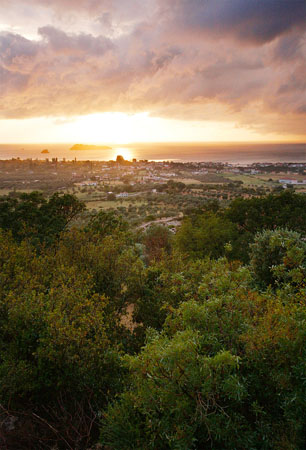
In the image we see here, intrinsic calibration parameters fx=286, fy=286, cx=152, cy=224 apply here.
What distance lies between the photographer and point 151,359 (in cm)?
603

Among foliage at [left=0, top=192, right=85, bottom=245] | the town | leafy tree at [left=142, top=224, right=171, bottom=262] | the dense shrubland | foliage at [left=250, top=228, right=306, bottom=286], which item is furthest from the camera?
the town

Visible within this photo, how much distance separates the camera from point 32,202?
21125 millimetres

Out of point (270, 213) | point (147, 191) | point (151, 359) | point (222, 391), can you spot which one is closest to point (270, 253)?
point (222, 391)

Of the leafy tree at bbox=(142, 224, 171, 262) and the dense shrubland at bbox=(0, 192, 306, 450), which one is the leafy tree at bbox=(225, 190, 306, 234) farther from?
the dense shrubland at bbox=(0, 192, 306, 450)

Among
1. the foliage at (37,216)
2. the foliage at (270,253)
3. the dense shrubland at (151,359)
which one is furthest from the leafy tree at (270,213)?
the foliage at (37,216)

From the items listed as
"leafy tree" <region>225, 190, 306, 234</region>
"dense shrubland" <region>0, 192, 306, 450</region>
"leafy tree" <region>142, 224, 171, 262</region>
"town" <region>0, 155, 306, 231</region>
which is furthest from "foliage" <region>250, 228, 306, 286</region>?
"town" <region>0, 155, 306, 231</region>

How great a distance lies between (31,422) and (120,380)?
254cm

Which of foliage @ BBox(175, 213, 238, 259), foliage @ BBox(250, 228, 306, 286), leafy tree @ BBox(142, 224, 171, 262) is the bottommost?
leafy tree @ BBox(142, 224, 171, 262)

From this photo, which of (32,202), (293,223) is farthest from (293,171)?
(32,202)

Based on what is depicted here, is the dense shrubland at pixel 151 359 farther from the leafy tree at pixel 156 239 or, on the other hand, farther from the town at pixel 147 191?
the town at pixel 147 191

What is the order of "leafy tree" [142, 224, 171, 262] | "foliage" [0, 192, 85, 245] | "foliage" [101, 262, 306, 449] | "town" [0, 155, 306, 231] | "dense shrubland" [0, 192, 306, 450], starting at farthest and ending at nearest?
"town" [0, 155, 306, 231]
"leafy tree" [142, 224, 171, 262]
"foliage" [0, 192, 85, 245]
"dense shrubland" [0, 192, 306, 450]
"foliage" [101, 262, 306, 449]

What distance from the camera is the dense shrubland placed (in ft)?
17.5

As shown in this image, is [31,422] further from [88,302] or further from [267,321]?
[267,321]

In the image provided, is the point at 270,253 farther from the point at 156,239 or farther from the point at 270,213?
the point at 156,239
